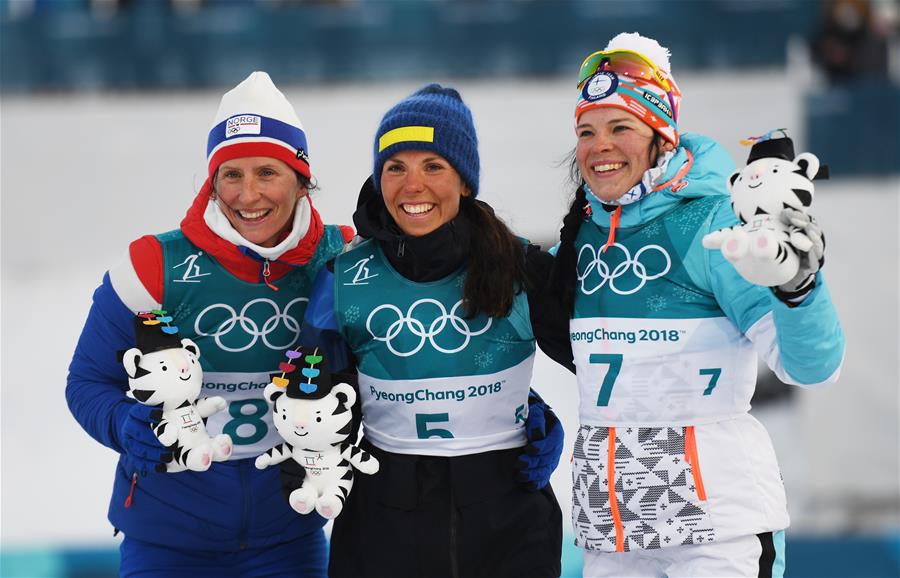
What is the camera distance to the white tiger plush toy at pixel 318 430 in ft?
8.08

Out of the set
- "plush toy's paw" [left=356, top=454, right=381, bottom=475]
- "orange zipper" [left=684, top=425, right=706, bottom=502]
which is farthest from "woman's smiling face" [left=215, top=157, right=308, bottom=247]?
"orange zipper" [left=684, top=425, right=706, bottom=502]

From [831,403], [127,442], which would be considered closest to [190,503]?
[127,442]

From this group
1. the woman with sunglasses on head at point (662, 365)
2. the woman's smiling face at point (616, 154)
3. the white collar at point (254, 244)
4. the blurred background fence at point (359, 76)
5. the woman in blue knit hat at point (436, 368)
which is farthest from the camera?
the blurred background fence at point (359, 76)

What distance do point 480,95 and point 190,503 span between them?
5095mm

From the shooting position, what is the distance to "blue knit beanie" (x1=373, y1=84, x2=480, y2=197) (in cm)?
264

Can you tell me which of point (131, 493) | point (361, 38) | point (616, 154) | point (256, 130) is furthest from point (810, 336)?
point (361, 38)

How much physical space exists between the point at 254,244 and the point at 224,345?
0.28 meters

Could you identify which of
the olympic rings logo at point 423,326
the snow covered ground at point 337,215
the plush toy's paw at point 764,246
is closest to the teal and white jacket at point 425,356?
the olympic rings logo at point 423,326

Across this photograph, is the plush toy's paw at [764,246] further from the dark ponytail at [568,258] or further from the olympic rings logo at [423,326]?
the olympic rings logo at [423,326]

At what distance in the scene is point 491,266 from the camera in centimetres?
264

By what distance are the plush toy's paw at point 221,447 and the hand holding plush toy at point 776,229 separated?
125cm

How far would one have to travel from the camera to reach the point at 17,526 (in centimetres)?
546

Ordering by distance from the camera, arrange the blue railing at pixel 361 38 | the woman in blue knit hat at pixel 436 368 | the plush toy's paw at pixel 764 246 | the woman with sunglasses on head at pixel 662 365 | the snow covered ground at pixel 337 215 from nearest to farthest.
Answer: the plush toy's paw at pixel 764 246 → the woman with sunglasses on head at pixel 662 365 → the woman in blue knit hat at pixel 436 368 → the snow covered ground at pixel 337 215 → the blue railing at pixel 361 38

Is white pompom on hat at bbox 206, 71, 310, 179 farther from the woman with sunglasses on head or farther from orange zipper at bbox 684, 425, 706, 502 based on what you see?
orange zipper at bbox 684, 425, 706, 502
